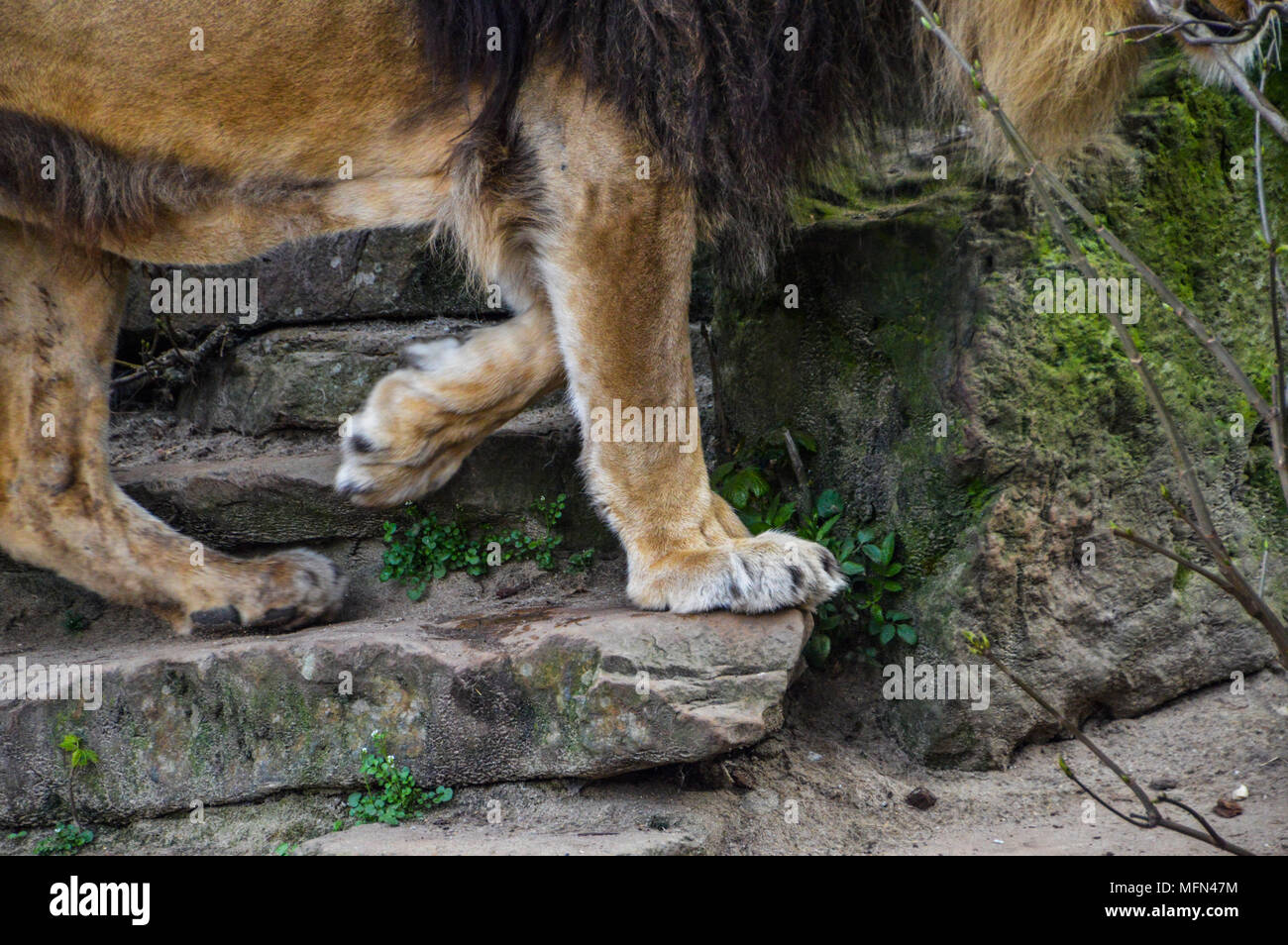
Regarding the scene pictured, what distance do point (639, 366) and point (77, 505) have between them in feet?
5.95

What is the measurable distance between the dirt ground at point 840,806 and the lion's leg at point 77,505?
27.9 inches

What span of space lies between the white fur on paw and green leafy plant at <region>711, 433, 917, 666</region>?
218 mm

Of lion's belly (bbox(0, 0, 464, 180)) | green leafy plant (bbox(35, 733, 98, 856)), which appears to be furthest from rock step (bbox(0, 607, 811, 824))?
lion's belly (bbox(0, 0, 464, 180))

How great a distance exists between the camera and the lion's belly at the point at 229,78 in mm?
3117

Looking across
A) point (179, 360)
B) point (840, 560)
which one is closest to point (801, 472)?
point (840, 560)

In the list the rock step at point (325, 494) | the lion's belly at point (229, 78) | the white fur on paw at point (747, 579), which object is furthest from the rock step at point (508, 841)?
the lion's belly at point (229, 78)

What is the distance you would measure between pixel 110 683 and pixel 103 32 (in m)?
1.68

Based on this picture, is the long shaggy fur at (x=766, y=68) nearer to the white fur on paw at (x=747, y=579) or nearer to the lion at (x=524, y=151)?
the lion at (x=524, y=151)

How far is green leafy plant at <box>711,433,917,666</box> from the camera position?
349 centimetres

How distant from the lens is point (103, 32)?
312 centimetres

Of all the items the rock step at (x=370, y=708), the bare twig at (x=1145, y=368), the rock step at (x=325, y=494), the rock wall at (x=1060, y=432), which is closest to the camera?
the bare twig at (x=1145, y=368)

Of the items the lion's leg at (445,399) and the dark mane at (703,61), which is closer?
the dark mane at (703,61)

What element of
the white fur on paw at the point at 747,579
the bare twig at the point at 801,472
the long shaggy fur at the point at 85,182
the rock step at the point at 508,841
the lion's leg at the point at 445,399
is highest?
the long shaggy fur at the point at 85,182

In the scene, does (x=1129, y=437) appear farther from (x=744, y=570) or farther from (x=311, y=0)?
(x=311, y=0)
